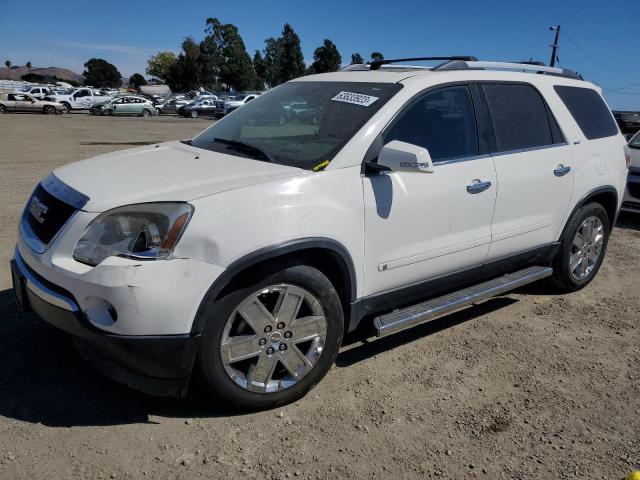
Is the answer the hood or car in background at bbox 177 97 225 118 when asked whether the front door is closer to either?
the hood

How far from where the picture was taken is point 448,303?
3.67 m

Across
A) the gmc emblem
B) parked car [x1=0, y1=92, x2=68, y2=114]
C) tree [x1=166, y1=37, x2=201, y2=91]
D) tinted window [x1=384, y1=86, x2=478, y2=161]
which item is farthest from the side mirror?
tree [x1=166, y1=37, x2=201, y2=91]

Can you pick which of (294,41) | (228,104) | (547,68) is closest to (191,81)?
(294,41)

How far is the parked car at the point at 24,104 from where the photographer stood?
37375 millimetres

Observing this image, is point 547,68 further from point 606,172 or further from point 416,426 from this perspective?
point 416,426

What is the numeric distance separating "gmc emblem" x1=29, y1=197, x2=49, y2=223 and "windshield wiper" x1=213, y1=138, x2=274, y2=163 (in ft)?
3.93

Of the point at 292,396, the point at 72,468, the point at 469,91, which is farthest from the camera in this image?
the point at 469,91

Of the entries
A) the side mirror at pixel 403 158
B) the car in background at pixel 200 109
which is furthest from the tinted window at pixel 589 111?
the car in background at pixel 200 109

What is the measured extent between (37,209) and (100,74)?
128 m

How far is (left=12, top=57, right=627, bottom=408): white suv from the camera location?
2.61 m

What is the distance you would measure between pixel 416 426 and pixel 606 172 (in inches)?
124

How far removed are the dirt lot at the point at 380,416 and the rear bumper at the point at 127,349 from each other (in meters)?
0.31

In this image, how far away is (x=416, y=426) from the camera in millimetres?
2965

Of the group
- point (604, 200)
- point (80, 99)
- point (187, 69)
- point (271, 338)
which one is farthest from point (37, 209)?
point (187, 69)
